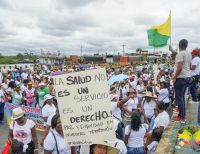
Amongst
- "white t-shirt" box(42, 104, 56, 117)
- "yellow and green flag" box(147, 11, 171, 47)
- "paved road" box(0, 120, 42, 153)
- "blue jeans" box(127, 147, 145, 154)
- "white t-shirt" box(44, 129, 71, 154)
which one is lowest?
"paved road" box(0, 120, 42, 153)

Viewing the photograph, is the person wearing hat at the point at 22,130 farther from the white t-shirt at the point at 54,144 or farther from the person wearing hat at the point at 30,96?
the person wearing hat at the point at 30,96

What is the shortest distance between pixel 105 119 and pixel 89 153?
55cm

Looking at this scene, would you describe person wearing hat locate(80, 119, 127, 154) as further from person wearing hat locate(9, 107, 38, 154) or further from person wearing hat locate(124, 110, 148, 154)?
person wearing hat locate(9, 107, 38, 154)

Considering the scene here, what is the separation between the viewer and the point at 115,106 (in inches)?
281

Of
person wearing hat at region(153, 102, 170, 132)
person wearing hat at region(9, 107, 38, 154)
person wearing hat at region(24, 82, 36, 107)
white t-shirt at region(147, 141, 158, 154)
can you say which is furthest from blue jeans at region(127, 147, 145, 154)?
person wearing hat at region(24, 82, 36, 107)

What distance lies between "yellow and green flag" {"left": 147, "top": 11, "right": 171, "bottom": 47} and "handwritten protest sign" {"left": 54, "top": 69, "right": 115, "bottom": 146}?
4.79m

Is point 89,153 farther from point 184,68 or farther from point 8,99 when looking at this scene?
point 8,99

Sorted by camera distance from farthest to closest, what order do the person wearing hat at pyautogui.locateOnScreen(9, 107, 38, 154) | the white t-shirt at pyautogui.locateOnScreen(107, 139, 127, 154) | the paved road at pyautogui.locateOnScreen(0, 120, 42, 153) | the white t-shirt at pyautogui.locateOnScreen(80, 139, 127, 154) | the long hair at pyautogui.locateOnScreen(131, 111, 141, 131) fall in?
the paved road at pyautogui.locateOnScreen(0, 120, 42, 153), the long hair at pyautogui.locateOnScreen(131, 111, 141, 131), the person wearing hat at pyautogui.locateOnScreen(9, 107, 38, 154), the white t-shirt at pyautogui.locateOnScreen(107, 139, 127, 154), the white t-shirt at pyautogui.locateOnScreen(80, 139, 127, 154)

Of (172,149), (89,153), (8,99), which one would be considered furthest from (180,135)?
(8,99)

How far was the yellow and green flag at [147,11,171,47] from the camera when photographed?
26.9 feet

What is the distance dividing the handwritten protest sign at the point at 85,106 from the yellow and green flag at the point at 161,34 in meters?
4.79

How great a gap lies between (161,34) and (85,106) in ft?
16.3

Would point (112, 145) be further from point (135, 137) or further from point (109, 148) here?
point (135, 137)

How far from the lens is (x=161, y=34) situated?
822cm
